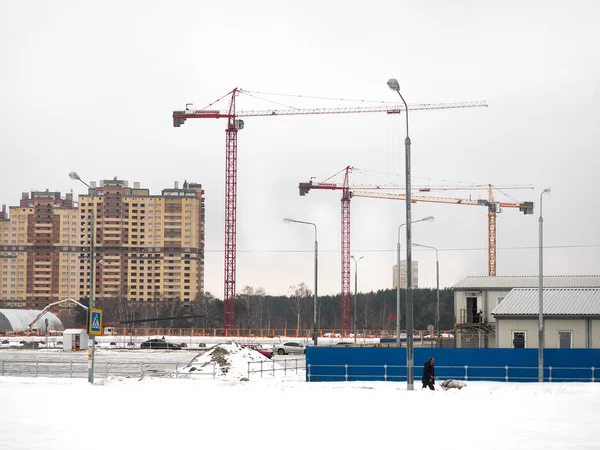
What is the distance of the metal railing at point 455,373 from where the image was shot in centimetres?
3562

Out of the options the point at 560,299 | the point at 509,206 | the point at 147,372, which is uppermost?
the point at 509,206

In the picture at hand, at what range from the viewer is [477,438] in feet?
55.8

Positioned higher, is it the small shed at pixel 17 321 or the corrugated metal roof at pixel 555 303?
the corrugated metal roof at pixel 555 303

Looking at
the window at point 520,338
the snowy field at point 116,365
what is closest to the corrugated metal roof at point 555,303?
the window at point 520,338

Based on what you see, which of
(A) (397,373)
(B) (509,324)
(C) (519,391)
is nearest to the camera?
(C) (519,391)

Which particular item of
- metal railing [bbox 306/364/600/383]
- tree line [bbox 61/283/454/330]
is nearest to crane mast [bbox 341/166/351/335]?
tree line [bbox 61/283/454/330]

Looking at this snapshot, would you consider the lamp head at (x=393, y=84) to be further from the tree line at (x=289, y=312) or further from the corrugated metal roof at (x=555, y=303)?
the tree line at (x=289, y=312)

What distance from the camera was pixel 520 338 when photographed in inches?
1864

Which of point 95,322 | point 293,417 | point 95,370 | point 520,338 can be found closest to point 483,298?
point 520,338

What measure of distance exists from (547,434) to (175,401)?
12.4m

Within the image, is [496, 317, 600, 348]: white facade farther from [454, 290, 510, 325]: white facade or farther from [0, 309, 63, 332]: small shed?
[0, 309, 63, 332]: small shed

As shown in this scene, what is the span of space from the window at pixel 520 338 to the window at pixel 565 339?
6.50 ft

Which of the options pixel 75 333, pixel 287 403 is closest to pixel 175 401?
pixel 287 403

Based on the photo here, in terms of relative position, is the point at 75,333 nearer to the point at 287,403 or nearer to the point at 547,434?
the point at 287,403
